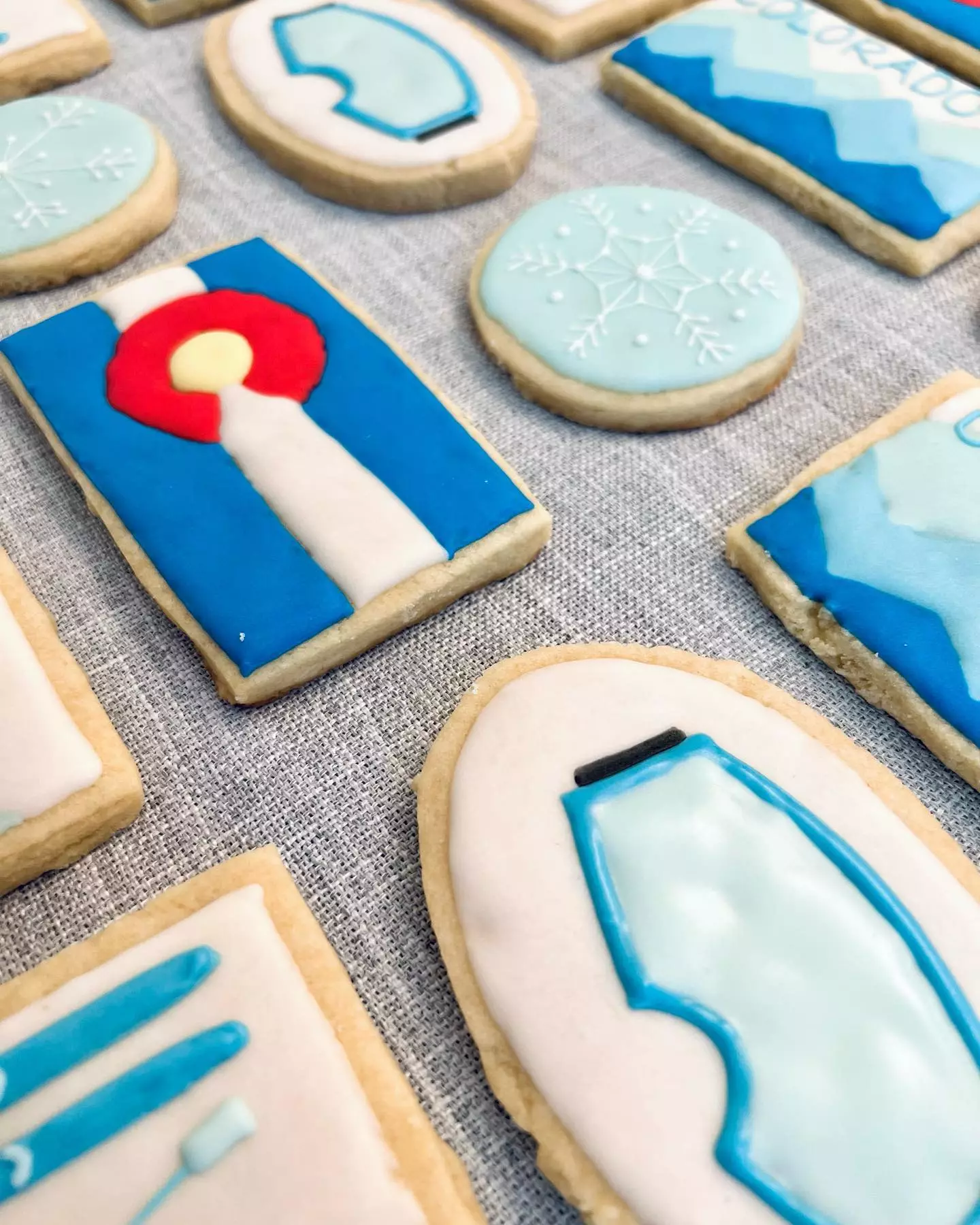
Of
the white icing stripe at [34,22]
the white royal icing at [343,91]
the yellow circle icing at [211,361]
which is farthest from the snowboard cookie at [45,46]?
the yellow circle icing at [211,361]

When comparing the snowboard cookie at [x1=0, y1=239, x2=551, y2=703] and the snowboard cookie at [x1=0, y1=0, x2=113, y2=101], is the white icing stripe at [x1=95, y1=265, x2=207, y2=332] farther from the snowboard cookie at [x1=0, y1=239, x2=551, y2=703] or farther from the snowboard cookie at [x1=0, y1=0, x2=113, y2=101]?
the snowboard cookie at [x1=0, y1=0, x2=113, y2=101]

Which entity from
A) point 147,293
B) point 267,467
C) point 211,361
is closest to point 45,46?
point 147,293

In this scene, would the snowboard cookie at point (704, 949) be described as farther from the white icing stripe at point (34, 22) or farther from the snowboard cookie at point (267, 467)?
the white icing stripe at point (34, 22)

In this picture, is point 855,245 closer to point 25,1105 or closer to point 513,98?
point 513,98

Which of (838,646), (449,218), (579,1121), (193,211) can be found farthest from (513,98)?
(579,1121)

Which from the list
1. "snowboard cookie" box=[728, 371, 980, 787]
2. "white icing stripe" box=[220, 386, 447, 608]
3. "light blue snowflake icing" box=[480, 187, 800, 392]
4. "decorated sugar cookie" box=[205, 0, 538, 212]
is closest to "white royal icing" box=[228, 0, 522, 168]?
"decorated sugar cookie" box=[205, 0, 538, 212]
